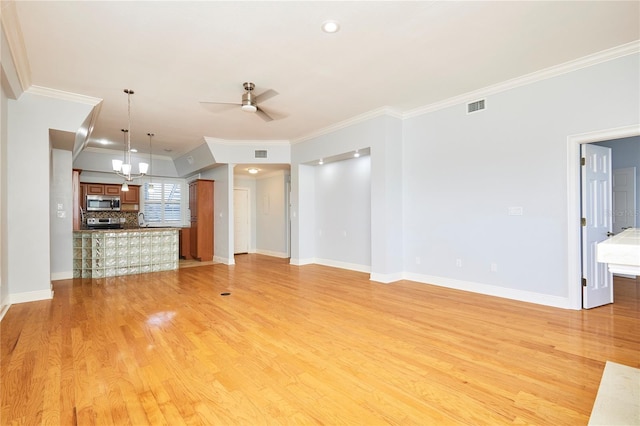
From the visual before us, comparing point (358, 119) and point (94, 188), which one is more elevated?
point (358, 119)

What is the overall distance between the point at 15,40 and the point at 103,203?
5998mm

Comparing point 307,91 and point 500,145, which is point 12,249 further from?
point 500,145

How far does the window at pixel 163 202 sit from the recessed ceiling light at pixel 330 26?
795cm

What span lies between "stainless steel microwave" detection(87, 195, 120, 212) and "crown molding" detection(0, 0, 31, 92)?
466cm

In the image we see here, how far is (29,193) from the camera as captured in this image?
4449 mm

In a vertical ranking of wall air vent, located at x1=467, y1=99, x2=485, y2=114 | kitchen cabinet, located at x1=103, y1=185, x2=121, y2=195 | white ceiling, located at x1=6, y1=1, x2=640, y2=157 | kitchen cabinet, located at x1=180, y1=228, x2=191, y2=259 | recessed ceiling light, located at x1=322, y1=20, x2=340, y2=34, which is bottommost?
kitchen cabinet, located at x1=180, y1=228, x2=191, y2=259

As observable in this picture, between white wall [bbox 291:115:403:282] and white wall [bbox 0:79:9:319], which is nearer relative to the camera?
white wall [bbox 0:79:9:319]

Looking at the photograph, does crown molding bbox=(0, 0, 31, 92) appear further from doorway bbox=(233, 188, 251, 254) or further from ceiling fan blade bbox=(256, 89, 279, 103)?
doorway bbox=(233, 188, 251, 254)

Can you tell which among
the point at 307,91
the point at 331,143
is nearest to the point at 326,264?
the point at 331,143

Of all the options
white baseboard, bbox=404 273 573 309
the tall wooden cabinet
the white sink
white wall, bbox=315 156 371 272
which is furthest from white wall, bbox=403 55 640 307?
the tall wooden cabinet

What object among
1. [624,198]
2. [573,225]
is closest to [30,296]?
[573,225]

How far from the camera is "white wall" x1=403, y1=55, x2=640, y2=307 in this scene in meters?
3.78

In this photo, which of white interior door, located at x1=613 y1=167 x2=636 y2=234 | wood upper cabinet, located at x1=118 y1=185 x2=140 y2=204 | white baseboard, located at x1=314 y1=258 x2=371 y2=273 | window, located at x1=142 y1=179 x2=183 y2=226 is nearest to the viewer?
white interior door, located at x1=613 y1=167 x2=636 y2=234

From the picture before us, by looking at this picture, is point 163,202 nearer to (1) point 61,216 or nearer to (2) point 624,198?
(1) point 61,216
